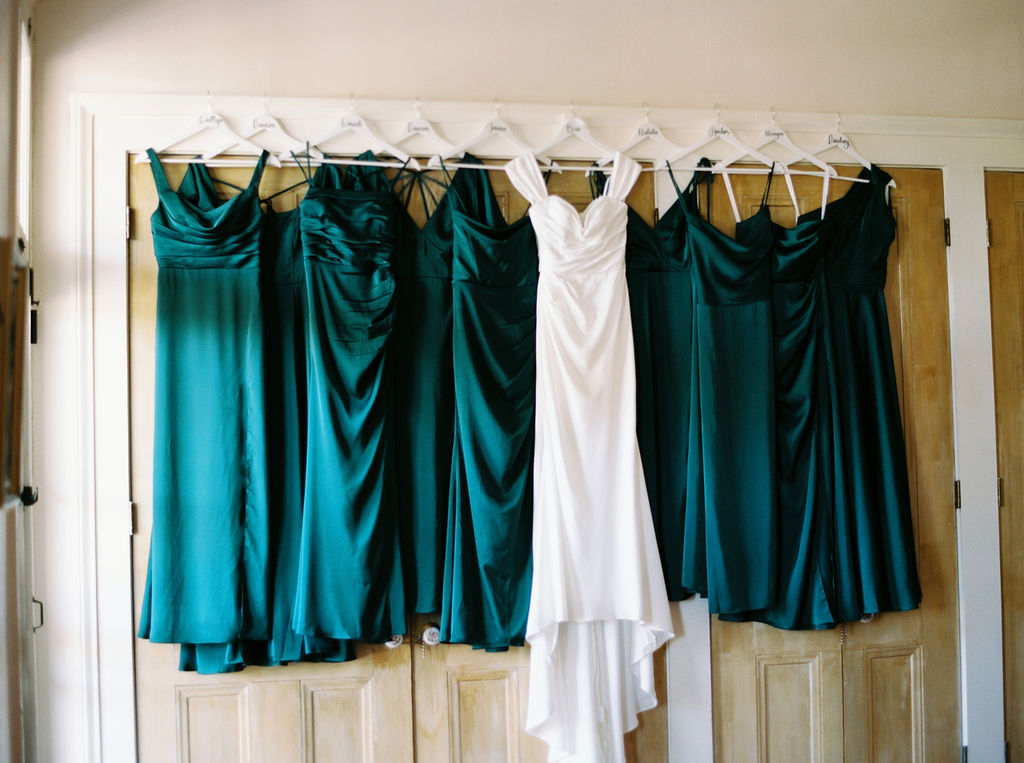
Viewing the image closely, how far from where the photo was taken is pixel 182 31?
2.14m

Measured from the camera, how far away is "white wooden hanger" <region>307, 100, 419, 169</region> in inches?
83.6

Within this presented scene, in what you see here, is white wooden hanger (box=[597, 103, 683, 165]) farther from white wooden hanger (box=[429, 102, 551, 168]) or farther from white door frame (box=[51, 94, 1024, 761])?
white wooden hanger (box=[429, 102, 551, 168])

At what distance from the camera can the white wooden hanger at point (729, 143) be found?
225cm

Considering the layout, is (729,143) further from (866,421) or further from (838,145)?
(866,421)

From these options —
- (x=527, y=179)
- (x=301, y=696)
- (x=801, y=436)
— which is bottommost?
(x=301, y=696)

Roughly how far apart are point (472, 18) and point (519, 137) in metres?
0.40

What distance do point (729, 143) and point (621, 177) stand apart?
0.40 metres

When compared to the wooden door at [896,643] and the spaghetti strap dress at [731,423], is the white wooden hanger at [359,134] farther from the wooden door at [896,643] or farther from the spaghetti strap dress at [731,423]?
the wooden door at [896,643]

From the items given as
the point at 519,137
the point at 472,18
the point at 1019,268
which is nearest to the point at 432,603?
the point at 519,137

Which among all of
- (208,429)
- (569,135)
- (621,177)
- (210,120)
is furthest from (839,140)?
(208,429)

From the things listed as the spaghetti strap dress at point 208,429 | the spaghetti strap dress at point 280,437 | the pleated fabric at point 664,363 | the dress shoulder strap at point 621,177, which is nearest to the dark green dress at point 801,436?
the pleated fabric at point 664,363

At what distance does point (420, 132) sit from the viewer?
7.07 feet

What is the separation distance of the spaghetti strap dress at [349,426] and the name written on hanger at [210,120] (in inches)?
15.2

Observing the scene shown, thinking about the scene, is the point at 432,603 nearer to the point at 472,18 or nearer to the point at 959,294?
the point at 472,18
